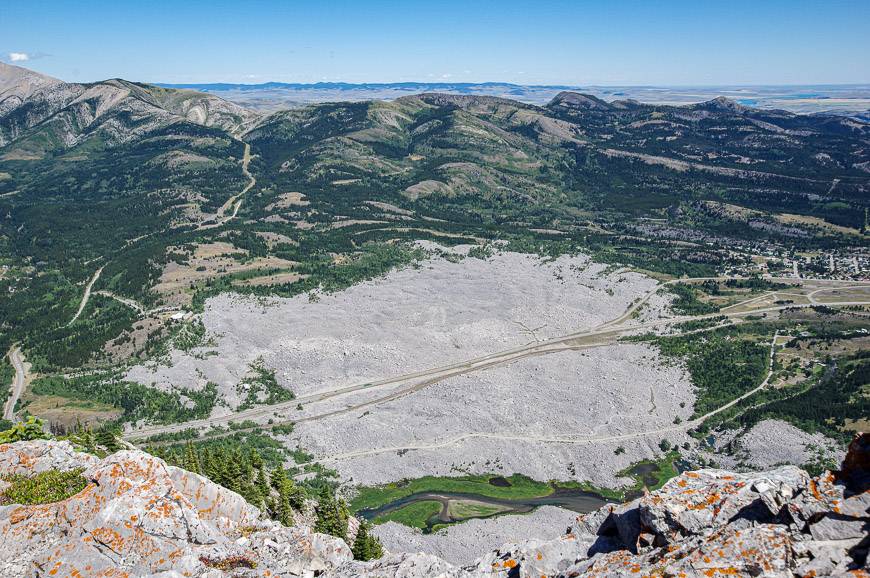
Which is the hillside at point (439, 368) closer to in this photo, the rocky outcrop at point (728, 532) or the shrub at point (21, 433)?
the rocky outcrop at point (728, 532)

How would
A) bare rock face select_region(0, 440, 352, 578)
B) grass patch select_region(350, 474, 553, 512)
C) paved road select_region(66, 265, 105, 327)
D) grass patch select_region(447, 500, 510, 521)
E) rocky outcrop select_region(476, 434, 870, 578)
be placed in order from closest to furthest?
rocky outcrop select_region(476, 434, 870, 578) < bare rock face select_region(0, 440, 352, 578) < grass patch select_region(447, 500, 510, 521) < grass patch select_region(350, 474, 553, 512) < paved road select_region(66, 265, 105, 327)

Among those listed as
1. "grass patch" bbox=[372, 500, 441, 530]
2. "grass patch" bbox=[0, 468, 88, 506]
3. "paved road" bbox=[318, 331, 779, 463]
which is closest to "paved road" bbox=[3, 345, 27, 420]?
"paved road" bbox=[318, 331, 779, 463]

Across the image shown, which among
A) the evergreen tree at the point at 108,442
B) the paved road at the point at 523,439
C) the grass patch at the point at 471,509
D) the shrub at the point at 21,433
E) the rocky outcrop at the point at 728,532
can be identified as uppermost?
the rocky outcrop at the point at 728,532

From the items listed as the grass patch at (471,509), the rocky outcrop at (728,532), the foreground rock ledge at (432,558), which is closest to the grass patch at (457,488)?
the grass patch at (471,509)

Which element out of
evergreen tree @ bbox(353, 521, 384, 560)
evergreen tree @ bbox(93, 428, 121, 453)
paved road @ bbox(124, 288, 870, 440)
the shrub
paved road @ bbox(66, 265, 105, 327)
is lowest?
paved road @ bbox(124, 288, 870, 440)

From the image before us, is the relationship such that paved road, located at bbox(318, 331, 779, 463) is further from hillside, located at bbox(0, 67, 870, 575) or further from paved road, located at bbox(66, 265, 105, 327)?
paved road, located at bbox(66, 265, 105, 327)

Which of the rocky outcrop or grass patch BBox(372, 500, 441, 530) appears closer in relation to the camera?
the rocky outcrop

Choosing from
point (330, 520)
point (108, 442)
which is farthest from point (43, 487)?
point (108, 442)
